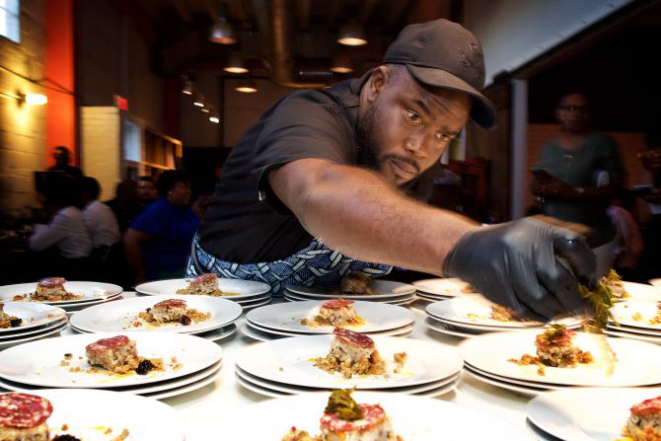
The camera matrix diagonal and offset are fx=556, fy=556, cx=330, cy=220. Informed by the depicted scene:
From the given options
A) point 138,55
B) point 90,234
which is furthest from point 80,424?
point 138,55

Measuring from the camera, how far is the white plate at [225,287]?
74.2 inches

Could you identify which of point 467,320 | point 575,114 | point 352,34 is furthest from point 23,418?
point 352,34

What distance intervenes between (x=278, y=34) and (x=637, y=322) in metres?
8.38

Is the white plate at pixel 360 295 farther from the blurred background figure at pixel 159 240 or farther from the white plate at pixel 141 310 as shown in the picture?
the blurred background figure at pixel 159 240

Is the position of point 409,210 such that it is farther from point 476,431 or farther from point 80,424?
point 80,424

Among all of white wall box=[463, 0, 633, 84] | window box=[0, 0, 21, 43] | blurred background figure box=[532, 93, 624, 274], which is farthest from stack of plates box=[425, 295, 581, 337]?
window box=[0, 0, 21, 43]

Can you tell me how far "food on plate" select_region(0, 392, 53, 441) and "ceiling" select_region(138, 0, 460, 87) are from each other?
29.5 feet

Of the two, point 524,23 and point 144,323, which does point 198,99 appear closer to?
point 524,23

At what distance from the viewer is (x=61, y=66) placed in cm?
749

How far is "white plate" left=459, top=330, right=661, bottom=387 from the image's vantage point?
Answer: 1.02m

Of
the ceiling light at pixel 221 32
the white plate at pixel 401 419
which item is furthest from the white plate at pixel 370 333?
the ceiling light at pixel 221 32

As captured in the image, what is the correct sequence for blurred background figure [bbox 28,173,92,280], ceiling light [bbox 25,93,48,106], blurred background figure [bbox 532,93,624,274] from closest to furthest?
1. blurred background figure [bbox 532,93,624,274]
2. blurred background figure [bbox 28,173,92,280]
3. ceiling light [bbox 25,93,48,106]

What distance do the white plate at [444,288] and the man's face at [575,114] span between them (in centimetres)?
270

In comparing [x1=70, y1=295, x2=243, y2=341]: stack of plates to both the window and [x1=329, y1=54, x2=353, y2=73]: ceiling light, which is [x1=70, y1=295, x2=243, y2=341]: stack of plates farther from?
[x1=329, y1=54, x2=353, y2=73]: ceiling light
